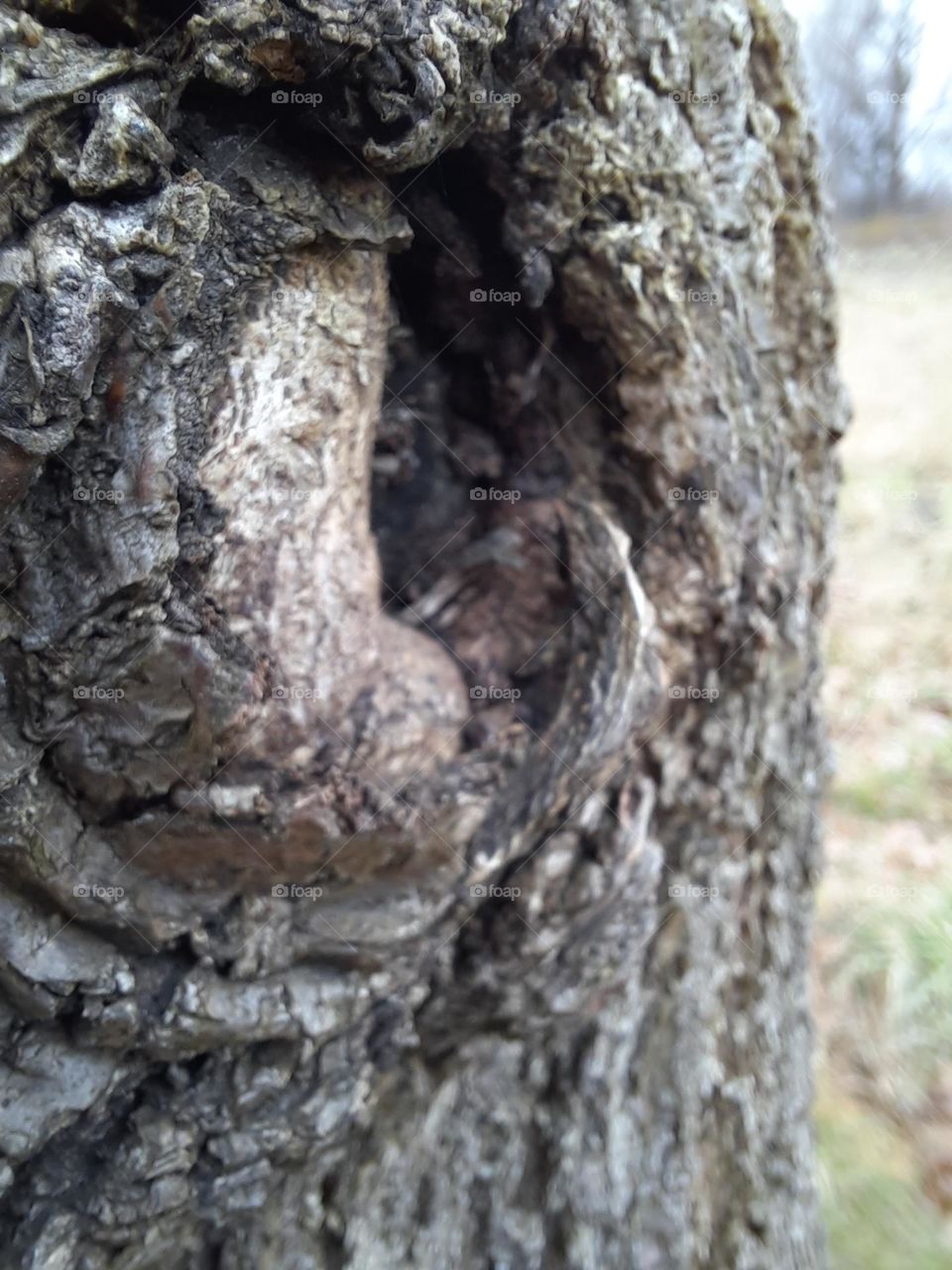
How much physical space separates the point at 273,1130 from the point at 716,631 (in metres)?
0.82

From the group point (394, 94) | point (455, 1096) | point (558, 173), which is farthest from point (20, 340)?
point (455, 1096)
